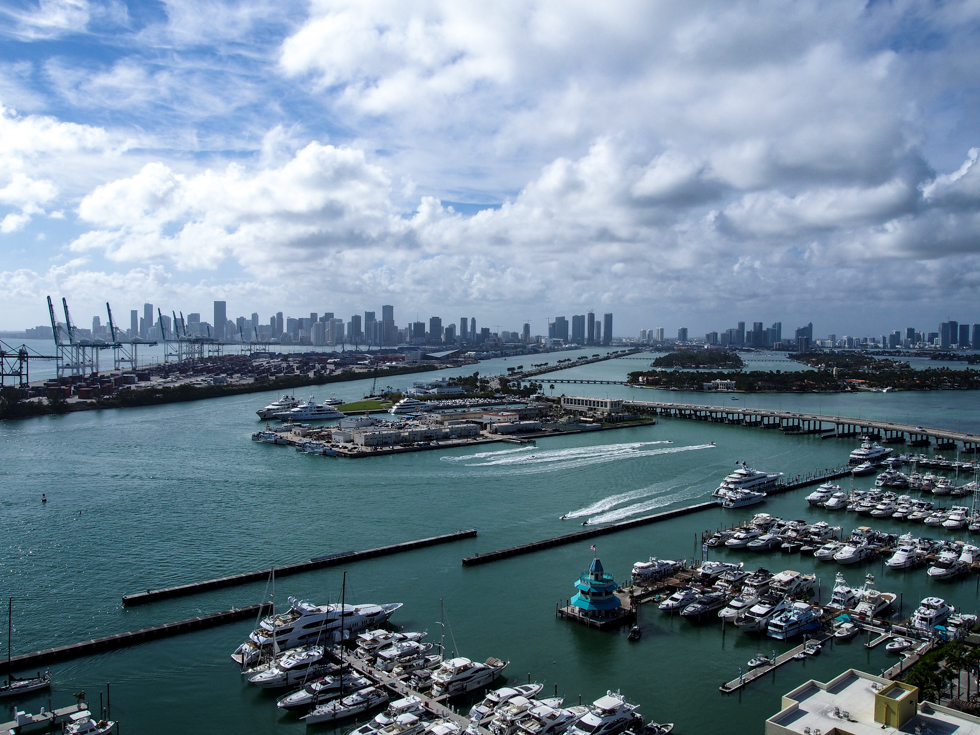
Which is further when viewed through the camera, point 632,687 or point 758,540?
point 758,540

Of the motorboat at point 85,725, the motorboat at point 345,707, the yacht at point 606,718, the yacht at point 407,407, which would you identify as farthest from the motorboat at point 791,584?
the yacht at point 407,407

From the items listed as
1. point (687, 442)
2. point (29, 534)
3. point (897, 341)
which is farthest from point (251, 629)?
point (897, 341)

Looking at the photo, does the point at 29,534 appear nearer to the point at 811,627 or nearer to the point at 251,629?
the point at 251,629

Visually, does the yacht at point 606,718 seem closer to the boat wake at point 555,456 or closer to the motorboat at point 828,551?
the motorboat at point 828,551

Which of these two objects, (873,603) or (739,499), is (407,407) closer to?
(739,499)

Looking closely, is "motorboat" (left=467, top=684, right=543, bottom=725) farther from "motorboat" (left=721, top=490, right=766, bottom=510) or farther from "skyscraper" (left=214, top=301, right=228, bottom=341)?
"skyscraper" (left=214, top=301, right=228, bottom=341)

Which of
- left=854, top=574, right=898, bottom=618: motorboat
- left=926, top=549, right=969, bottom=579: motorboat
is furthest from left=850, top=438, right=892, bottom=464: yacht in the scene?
left=854, top=574, right=898, bottom=618: motorboat
